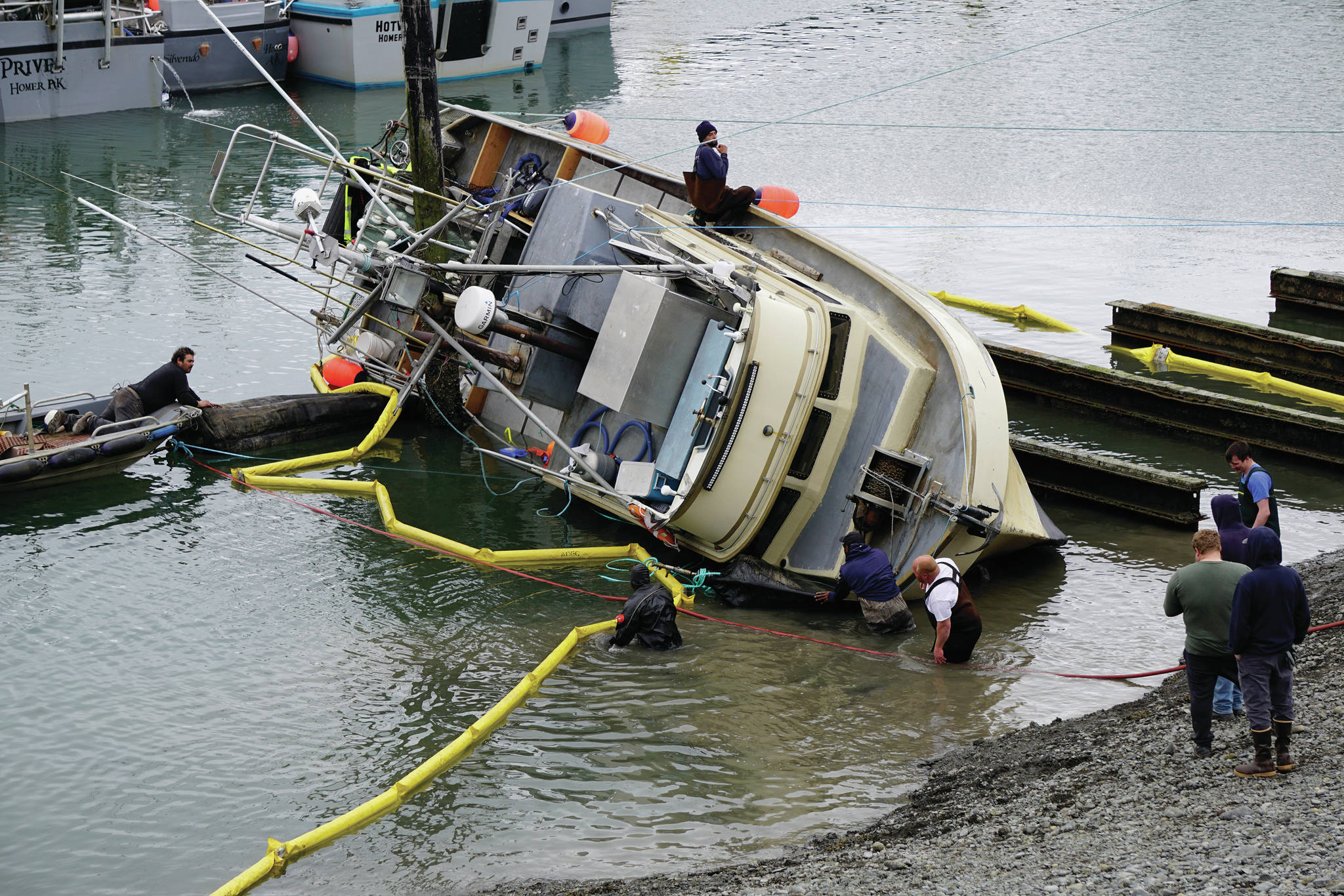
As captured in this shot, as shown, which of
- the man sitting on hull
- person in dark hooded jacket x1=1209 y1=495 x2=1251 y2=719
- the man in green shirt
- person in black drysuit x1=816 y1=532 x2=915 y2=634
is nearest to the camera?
the man in green shirt

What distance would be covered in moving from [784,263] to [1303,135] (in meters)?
22.0

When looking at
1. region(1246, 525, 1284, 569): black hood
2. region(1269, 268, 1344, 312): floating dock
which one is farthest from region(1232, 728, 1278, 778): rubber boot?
region(1269, 268, 1344, 312): floating dock

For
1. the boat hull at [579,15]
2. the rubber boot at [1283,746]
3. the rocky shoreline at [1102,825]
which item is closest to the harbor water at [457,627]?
the rocky shoreline at [1102,825]

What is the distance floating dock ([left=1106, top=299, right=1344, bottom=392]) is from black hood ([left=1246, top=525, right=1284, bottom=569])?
10450 mm

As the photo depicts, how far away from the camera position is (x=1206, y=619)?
730 centimetres

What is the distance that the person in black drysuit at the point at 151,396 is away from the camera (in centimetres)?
1362

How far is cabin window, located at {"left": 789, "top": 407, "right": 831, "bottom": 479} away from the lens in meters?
11.1

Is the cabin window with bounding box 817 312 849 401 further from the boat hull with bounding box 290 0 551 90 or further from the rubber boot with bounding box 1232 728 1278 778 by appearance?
the boat hull with bounding box 290 0 551 90

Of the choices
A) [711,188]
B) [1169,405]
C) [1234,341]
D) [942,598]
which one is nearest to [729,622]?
[942,598]

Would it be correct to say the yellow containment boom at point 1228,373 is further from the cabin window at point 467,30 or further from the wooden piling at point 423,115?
the cabin window at point 467,30

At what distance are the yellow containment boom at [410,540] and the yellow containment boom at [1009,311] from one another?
27.8ft

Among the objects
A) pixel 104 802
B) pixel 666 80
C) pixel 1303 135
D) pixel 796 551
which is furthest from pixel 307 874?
pixel 666 80

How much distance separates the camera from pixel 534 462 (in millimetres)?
13461

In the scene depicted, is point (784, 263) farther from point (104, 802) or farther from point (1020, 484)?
point (104, 802)
